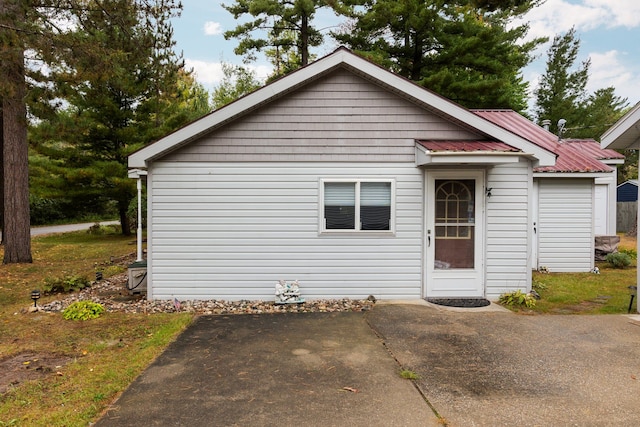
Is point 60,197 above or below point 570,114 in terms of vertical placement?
below

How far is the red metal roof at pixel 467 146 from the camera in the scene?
242 inches

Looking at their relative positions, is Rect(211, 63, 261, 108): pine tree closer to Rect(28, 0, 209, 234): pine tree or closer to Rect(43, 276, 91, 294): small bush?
Rect(28, 0, 209, 234): pine tree

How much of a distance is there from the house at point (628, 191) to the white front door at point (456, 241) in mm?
26176

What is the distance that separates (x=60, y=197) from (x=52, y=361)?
1483 cm

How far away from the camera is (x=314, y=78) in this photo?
6.64m

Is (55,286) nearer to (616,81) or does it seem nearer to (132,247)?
(132,247)

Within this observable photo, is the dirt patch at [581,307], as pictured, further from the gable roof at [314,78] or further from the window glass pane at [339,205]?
the window glass pane at [339,205]

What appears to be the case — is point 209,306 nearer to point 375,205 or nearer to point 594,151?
point 375,205

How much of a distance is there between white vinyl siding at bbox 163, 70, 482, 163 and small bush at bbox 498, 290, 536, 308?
9.09ft

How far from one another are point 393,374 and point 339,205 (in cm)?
339

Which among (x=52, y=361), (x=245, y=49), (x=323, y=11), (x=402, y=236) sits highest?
(x=323, y=11)

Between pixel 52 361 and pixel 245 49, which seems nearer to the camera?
pixel 52 361

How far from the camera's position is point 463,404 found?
3256 mm

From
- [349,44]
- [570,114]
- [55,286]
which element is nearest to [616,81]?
[570,114]
